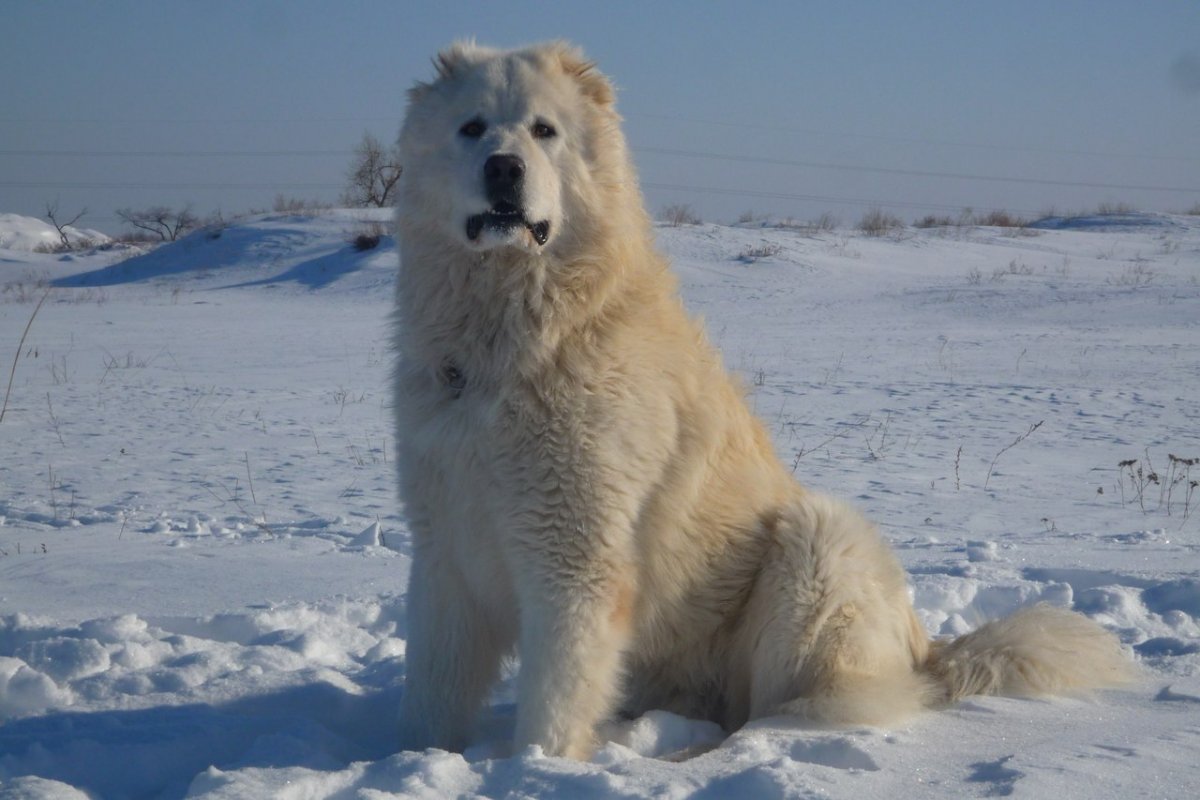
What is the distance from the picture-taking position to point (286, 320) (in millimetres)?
16062

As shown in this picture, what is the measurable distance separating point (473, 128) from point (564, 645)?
149cm

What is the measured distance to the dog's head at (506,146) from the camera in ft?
9.75

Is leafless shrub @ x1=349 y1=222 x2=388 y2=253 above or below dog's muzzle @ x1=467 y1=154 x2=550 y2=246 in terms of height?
above

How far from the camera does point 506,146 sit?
9.77 feet

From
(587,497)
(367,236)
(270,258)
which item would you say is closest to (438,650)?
(587,497)

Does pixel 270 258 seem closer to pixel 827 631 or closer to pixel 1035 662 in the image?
pixel 827 631

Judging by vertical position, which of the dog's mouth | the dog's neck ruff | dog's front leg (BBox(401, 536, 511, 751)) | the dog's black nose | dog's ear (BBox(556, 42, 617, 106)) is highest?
dog's ear (BBox(556, 42, 617, 106))

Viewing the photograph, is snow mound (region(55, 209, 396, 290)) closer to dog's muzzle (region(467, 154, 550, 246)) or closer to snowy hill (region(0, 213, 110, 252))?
dog's muzzle (region(467, 154, 550, 246))

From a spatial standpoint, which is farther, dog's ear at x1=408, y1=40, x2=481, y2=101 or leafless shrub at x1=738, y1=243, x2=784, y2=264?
leafless shrub at x1=738, y1=243, x2=784, y2=264

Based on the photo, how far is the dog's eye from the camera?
10.2 feet

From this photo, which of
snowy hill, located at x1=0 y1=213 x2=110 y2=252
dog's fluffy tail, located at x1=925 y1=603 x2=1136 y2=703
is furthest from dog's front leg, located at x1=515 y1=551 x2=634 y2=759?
snowy hill, located at x1=0 y1=213 x2=110 y2=252

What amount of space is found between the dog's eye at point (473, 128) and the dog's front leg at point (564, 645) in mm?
1231

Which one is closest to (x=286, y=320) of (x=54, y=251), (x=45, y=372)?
(x=45, y=372)

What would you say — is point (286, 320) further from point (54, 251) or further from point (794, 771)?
point (54, 251)
